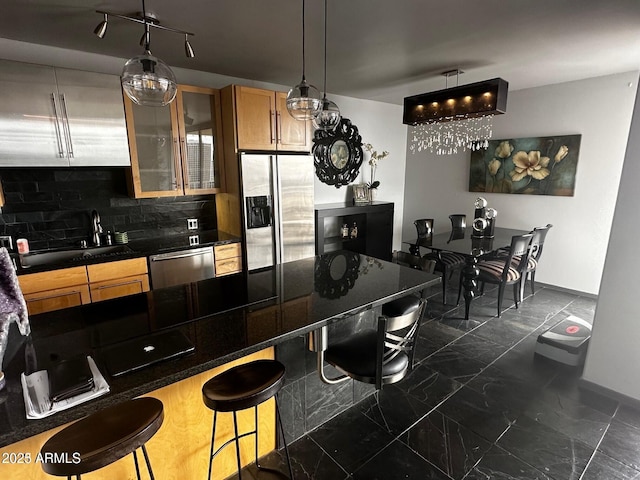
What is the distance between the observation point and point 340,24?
234 cm

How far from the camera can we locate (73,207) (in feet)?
9.91

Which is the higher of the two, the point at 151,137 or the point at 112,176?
the point at 151,137

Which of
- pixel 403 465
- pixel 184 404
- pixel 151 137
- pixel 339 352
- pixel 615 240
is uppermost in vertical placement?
pixel 151 137

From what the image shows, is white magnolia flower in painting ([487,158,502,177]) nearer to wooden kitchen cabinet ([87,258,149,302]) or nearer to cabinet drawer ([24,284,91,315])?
wooden kitchen cabinet ([87,258,149,302])

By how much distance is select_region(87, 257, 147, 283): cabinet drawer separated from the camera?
2684mm

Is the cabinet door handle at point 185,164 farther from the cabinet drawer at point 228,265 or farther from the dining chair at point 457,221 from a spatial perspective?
the dining chair at point 457,221

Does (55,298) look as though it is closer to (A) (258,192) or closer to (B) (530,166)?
(A) (258,192)

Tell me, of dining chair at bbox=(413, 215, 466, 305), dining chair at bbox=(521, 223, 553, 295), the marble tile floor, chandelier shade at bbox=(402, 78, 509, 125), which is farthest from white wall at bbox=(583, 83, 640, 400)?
dining chair at bbox=(413, 215, 466, 305)

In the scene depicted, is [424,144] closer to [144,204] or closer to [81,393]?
[144,204]

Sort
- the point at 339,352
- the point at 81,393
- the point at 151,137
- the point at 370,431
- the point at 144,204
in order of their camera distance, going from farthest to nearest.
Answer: the point at 144,204, the point at 151,137, the point at 370,431, the point at 339,352, the point at 81,393

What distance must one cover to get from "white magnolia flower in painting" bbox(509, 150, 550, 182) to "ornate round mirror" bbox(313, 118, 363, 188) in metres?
2.14

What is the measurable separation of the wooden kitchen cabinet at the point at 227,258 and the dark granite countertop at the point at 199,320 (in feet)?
3.97

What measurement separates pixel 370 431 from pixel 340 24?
2.74 meters

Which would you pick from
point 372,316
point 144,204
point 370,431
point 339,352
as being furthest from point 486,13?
point 144,204
